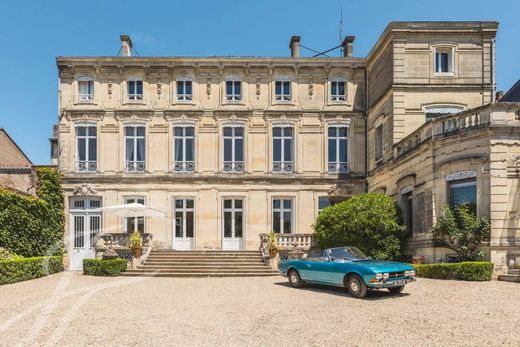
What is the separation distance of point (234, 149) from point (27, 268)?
10.4 metres

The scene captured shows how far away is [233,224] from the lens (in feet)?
70.0

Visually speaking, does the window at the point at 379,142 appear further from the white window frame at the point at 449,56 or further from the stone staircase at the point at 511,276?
the stone staircase at the point at 511,276

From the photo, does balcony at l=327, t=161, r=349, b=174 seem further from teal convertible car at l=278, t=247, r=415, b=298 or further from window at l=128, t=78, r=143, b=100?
window at l=128, t=78, r=143, b=100

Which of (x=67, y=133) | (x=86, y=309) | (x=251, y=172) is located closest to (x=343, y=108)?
(x=251, y=172)

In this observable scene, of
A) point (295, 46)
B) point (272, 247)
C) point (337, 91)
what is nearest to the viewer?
point (272, 247)

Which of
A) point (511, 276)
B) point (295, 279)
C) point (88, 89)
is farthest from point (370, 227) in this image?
point (88, 89)

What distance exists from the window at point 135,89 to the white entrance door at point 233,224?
6.87 metres

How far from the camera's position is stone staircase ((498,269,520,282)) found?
12648 millimetres

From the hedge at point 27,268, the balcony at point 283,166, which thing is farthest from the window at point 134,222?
the balcony at point 283,166

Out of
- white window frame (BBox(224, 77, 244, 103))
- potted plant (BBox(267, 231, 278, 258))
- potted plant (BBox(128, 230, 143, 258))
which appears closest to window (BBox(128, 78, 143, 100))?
white window frame (BBox(224, 77, 244, 103))

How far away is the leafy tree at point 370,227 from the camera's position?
622 inches

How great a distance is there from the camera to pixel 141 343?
678 cm

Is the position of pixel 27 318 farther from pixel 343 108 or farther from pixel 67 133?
pixel 343 108

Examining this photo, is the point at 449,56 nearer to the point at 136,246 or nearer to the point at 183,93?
the point at 183,93
